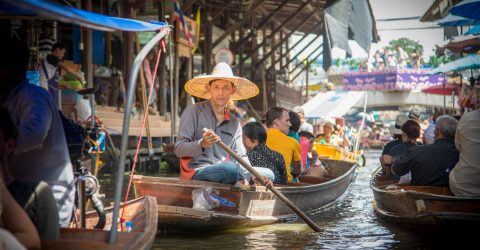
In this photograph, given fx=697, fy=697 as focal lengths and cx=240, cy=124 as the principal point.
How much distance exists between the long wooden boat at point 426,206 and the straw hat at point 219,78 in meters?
1.91

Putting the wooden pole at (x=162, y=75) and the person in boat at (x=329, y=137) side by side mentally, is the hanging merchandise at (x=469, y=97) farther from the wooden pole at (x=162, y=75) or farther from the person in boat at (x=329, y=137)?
the wooden pole at (x=162, y=75)

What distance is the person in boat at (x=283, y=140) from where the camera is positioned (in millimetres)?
8328

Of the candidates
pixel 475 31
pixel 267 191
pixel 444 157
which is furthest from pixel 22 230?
pixel 475 31

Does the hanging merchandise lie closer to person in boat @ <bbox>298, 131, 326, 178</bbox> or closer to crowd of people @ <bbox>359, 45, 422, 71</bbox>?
person in boat @ <bbox>298, 131, 326, 178</bbox>

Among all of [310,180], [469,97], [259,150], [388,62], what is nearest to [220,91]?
[259,150]

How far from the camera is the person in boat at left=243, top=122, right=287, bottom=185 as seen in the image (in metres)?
7.76

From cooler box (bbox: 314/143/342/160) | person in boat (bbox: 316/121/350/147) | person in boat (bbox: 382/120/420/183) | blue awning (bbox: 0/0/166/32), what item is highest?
blue awning (bbox: 0/0/166/32)

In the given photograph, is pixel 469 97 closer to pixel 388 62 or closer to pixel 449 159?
pixel 449 159

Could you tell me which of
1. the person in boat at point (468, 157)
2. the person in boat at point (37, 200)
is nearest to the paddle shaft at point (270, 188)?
the person in boat at point (468, 157)

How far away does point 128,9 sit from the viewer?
13.3 metres

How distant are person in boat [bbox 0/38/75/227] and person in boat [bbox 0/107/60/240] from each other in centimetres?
5

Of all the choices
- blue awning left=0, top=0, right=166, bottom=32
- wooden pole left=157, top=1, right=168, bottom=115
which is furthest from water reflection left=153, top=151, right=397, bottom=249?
wooden pole left=157, top=1, right=168, bottom=115

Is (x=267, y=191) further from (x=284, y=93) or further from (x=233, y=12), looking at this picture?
(x=284, y=93)

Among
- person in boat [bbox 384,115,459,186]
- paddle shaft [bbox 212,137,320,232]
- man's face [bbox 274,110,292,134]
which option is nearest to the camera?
paddle shaft [bbox 212,137,320,232]
